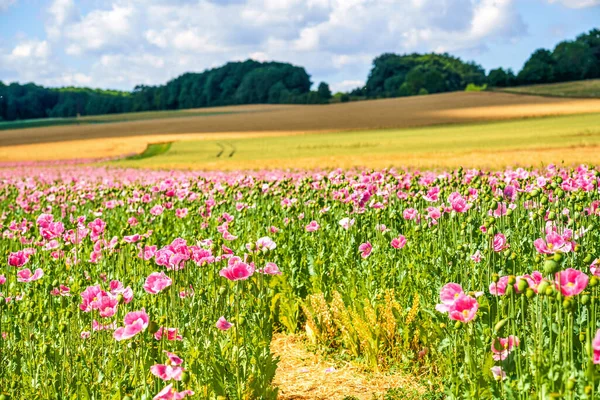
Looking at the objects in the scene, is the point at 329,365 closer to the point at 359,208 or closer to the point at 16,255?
the point at 359,208

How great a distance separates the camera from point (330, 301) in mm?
6457

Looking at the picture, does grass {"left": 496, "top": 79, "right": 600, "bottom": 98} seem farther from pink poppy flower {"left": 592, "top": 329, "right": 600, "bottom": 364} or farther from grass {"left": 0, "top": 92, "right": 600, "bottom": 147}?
pink poppy flower {"left": 592, "top": 329, "right": 600, "bottom": 364}

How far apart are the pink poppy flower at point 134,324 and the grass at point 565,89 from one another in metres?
71.2

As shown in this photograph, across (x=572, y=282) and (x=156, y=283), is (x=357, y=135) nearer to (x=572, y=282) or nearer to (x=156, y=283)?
(x=156, y=283)

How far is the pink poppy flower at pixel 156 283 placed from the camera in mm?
3875

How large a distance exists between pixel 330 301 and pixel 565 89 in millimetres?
76444

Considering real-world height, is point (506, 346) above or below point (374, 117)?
below

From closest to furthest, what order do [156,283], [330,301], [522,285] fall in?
[522,285]
[156,283]
[330,301]

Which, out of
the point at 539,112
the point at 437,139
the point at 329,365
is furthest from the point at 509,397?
the point at 539,112

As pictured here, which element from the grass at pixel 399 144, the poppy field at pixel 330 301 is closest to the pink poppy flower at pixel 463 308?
the poppy field at pixel 330 301

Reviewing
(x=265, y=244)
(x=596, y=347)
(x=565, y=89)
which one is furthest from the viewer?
(x=565, y=89)

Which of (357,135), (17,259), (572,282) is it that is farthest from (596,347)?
(357,135)

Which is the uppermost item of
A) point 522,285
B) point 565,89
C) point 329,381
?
point 565,89

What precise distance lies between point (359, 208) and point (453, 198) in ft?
5.51
